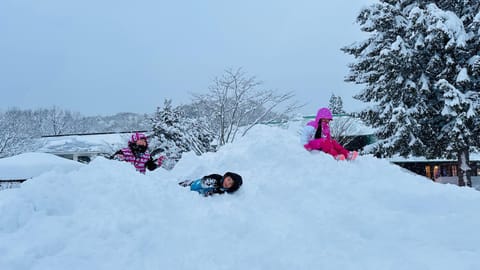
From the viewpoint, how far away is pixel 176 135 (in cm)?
1709

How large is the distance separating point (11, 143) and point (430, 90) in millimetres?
25508

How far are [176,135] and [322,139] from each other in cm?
1236

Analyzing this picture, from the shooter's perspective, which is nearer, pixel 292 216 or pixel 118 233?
pixel 118 233

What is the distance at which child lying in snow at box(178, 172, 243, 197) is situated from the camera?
424 cm

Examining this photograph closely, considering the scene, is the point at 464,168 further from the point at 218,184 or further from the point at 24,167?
the point at 24,167

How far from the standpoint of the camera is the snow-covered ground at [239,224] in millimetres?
2521

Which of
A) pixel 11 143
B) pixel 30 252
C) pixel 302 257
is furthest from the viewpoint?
pixel 11 143

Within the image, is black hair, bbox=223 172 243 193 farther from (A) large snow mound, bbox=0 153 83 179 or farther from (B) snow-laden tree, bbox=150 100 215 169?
(B) snow-laden tree, bbox=150 100 215 169

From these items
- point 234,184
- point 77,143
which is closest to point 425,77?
point 234,184

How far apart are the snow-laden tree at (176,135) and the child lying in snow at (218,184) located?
11043mm

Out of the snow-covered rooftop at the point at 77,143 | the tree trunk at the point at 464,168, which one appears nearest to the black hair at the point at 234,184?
the tree trunk at the point at 464,168

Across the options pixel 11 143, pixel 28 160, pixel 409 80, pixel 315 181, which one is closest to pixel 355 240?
pixel 315 181

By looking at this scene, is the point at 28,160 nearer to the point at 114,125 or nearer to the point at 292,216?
the point at 292,216

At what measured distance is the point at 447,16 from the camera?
472 inches
